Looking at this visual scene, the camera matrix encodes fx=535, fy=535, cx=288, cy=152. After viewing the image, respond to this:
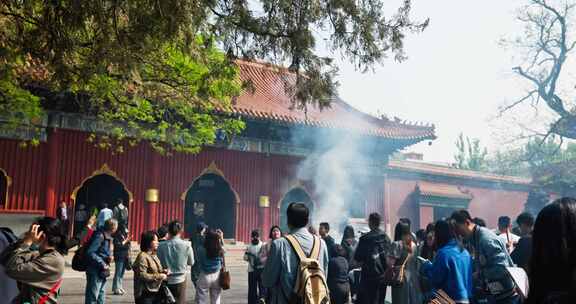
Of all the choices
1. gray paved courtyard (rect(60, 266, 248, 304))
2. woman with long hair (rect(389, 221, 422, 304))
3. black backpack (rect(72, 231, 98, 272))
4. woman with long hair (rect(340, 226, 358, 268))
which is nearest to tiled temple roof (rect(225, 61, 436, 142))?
gray paved courtyard (rect(60, 266, 248, 304))

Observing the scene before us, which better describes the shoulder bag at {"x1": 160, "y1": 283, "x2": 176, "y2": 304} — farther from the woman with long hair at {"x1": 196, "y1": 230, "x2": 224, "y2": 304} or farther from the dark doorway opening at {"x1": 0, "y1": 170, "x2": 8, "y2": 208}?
the dark doorway opening at {"x1": 0, "y1": 170, "x2": 8, "y2": 208}

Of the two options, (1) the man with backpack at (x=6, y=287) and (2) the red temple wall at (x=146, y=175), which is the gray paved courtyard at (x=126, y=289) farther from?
(1) the man with backpack at (x=6, y=287)

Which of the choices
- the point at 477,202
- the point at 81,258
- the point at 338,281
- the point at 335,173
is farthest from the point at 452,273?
the point at 477,202

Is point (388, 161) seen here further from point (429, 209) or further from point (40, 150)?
point (40, 150)

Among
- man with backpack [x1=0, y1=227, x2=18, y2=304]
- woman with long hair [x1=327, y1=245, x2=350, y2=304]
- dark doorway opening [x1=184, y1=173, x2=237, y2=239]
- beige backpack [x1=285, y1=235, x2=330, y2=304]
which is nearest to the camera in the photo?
beige backpack [x1=285, y1=235, x2=330, y2=304]

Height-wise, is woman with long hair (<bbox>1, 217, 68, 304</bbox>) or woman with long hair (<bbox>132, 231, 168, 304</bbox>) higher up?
woman with long hair (<bbox>1, 217, 68, 304</bbox>)

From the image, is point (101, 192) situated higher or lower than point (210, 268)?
higher

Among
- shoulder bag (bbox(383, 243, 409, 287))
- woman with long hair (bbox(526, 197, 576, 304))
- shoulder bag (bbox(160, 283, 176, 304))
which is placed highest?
woman with long hair (bbox(526, 197, 576, 304))

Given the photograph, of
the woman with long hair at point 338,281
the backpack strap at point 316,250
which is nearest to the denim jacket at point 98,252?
the woman with long hair at point 338,281

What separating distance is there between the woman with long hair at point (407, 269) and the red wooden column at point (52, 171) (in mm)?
11006

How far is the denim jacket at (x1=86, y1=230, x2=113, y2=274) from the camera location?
23.5 ft

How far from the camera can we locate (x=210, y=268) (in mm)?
7094

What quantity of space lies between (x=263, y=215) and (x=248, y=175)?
4.68 ft

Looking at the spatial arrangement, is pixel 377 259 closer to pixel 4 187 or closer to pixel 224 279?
pixel 224 279
